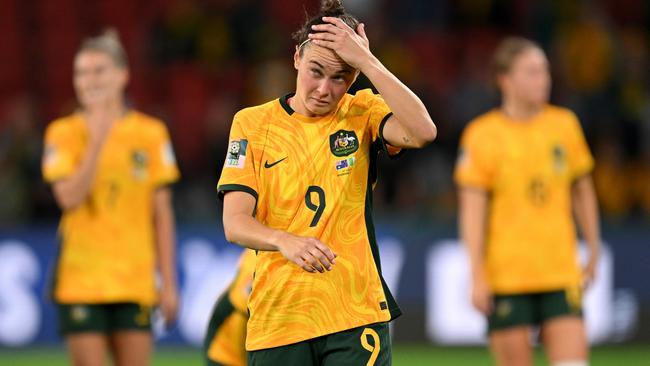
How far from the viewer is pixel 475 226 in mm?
7312

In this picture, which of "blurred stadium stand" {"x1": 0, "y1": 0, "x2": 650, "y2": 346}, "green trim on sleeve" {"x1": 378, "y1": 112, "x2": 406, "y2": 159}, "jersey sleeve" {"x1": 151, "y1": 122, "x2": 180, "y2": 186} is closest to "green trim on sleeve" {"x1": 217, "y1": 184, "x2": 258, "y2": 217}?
"green trim on sleeve" {"x1": 378, "y1": 112, "x2": 406, "y2": 159}

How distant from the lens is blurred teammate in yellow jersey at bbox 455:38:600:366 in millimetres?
7219

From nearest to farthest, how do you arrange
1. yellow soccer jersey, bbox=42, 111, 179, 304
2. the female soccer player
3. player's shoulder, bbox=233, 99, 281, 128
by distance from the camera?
the female soccer player < player's shoulder, bbox=233, 99, 281, 128 < yellow soccer jersey, bbox=42, 111, 179, 304

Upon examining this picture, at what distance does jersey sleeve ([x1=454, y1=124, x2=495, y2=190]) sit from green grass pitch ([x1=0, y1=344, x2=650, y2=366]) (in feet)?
11.0

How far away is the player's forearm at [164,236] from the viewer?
23.4 feet

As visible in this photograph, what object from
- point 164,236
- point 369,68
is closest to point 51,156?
point 164,236

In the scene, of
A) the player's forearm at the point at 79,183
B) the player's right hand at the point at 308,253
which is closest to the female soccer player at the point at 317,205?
the player's right hand at the point at 308,253

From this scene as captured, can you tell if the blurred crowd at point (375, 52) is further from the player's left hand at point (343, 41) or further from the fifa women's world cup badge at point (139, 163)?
the player's left hand at point (343, 41)

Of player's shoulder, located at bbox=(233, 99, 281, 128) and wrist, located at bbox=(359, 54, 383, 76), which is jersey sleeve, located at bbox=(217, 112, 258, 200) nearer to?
player's shoulder, located at bbox=(233, 99, 281, 128)

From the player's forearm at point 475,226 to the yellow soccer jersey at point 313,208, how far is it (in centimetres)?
270

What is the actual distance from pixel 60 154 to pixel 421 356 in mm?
5054

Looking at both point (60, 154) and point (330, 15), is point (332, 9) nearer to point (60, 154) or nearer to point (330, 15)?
point (330, 15)

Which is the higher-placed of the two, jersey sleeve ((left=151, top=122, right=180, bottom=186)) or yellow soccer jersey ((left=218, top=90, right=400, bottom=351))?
jersey sleeve ((left=151, top=122, right=180, bottom=186))

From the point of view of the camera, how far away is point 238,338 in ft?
17.9
